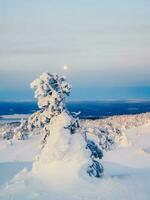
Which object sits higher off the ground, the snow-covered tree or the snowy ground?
the snow-covered tree

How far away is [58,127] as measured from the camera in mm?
25688

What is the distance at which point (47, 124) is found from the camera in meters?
26.7

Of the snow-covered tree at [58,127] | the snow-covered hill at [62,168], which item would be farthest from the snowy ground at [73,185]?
the snow-covered tree at [58,127]

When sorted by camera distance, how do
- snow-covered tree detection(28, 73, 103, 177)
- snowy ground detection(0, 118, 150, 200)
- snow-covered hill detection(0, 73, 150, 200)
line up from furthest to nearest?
snow-covered tree detection(28, 73, 103, 177), snow-covered hill detection(0, 73, 150, 200), snowy ground detection(0, 118, 150, 200)

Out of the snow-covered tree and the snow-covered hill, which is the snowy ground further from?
the snow-covered tree

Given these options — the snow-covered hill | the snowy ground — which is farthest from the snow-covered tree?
the snowy ground

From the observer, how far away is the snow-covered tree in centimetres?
2512

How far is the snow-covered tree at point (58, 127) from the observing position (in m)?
25.1

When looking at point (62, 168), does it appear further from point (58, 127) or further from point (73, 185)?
point (58, 127)

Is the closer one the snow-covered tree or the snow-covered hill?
the snow-covered hill

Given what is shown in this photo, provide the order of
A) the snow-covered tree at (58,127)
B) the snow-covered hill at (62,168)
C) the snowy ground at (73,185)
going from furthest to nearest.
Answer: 1. the snow-covered tree at (58,127)
2. the snow-covered hill at (62,168)
3. the snowy ground at (73,185)

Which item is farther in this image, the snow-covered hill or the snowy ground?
the snow-covered hill

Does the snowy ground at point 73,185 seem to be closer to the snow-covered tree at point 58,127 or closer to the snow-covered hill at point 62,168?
the snow-covered hill at point 62,168

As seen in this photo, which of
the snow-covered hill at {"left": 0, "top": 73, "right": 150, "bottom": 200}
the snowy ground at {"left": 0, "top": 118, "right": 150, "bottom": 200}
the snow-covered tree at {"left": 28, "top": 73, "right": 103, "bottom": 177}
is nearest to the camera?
the snowy ground at {"left": 0, "top": 118, "right": 150, "bottom": 200}
